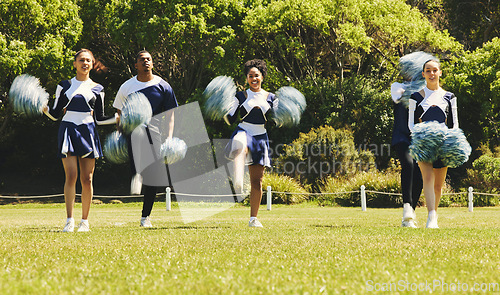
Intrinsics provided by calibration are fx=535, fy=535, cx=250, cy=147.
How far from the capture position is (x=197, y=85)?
26109 mm

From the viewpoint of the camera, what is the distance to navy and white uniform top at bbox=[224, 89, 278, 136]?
299 inches

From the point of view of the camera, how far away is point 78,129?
6.74 m

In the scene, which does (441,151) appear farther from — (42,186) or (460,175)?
(42,186)

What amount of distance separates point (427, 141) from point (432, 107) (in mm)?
602

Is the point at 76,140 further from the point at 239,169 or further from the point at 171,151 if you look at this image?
the point at 239,169

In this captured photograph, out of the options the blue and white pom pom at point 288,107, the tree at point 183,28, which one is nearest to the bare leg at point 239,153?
the blue and white pom pom at point 288,107

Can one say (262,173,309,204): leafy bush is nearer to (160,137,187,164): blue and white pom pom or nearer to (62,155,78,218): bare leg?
(160,137,187,164): blue and white pom pom

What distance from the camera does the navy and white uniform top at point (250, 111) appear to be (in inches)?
299

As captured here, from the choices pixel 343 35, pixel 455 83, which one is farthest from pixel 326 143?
pixel 455 83

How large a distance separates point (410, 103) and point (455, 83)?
732 inches

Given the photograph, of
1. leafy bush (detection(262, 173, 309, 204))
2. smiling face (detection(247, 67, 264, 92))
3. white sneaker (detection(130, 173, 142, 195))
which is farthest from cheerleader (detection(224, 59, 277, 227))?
leafy bush (detection(262, 173, 309, 204))

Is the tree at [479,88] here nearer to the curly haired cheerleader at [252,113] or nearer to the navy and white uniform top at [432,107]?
the navy and white uniform top at [432,107]

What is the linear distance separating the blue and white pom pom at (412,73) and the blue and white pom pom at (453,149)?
2.85 ft

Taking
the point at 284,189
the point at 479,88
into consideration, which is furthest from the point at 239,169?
the point at 479,88
